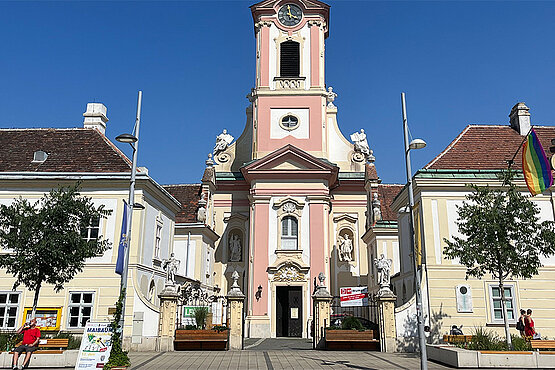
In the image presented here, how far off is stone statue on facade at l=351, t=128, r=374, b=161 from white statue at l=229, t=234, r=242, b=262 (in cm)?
1133

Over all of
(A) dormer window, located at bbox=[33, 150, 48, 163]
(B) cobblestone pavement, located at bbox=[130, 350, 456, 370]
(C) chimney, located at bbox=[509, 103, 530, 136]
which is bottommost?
(B) cobblestone pavement, located at bbox=[130, 350, 456, 370]

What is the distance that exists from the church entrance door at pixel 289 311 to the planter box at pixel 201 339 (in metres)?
10.6

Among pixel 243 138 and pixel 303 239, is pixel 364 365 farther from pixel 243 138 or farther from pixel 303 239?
pixel 243 138

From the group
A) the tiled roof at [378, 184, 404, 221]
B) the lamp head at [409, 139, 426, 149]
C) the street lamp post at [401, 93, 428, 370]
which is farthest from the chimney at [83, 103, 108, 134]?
the lamp head at [409, 139, 426, 149]

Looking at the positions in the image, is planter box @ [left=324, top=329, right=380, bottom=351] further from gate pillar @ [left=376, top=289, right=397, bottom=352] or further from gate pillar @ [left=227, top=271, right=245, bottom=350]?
gate pillar @ [left=227, top=271, right=245, bottom=350]

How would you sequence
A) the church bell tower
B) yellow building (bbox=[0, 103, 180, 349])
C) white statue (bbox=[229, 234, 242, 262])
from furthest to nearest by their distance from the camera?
white statue (bbox=[229, 234, 242, 262]), the church bell tower, yellow building (bbox=[0, 103, 180, 349])

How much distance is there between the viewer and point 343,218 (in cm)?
3788

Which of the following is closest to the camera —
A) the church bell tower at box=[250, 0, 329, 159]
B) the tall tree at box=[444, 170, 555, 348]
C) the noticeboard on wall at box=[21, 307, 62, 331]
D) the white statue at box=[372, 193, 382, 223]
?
the tall tree at box=[444, 170, 555, 348]

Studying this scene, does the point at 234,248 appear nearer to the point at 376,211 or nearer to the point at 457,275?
the point at 376,211

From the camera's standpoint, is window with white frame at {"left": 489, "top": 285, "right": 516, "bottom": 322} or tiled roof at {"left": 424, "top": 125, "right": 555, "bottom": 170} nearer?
window with white frame at {"left": 489, "top": 285, "right": 516, "bottom": 322}

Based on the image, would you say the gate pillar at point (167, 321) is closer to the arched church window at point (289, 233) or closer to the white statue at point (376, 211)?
the arched church window at point (289, 233)

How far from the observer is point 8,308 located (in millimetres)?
21828

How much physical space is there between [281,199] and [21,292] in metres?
16.6

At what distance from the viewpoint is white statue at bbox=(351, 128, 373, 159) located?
38688mm
